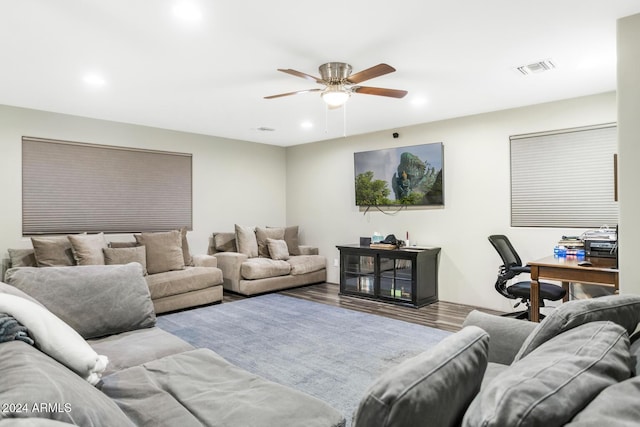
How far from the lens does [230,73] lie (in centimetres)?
361

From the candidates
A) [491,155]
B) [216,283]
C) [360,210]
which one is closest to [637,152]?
[491,155]

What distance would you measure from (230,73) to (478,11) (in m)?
2.17

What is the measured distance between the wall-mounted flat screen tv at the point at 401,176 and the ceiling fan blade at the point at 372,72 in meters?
2.58

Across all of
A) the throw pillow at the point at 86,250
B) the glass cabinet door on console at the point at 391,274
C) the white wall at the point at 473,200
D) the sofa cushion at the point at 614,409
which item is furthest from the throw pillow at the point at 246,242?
the sofa cushion at the point at 614,409

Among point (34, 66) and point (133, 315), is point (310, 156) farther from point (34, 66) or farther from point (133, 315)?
point (133, 315)

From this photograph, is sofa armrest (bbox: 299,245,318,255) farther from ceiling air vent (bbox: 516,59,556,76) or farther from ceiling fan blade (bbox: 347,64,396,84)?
ceiling air vent (bbox: 516,59,556,76)

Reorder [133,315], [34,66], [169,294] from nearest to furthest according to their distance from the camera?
[133,315], [34,66], [169,294]

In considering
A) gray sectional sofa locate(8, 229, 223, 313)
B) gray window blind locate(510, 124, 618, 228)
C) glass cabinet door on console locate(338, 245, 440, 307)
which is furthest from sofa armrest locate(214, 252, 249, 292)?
gray window blind locate(510, 124, 618, 228)

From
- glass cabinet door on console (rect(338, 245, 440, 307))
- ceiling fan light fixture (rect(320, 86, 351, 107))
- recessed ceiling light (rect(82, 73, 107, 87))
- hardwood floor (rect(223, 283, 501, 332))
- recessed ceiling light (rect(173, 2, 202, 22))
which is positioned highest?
recessed ceiling light (rect(173, 2, 202, 22))

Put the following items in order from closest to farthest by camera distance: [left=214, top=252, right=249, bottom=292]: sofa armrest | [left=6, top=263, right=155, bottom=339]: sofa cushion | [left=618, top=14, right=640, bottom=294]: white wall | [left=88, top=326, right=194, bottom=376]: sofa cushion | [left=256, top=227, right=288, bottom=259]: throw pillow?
[left=88, top=326, right=194, bottom=376]: sofa cushion
[left=6, top=263, right=155, bottom=339]: sofa cushion
[left=618, top=14, right=640, bottom=294]: white wall
[left=214, top=252, right=249, bottom=292]: sofa armrest
[left=256, top=227, right=288, bottom=259]: throw pillow

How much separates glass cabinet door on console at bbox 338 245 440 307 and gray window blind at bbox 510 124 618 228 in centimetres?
127

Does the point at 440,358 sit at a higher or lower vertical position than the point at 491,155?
lower

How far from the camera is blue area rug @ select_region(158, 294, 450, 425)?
287 centimetres

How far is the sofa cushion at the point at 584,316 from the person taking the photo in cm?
134
